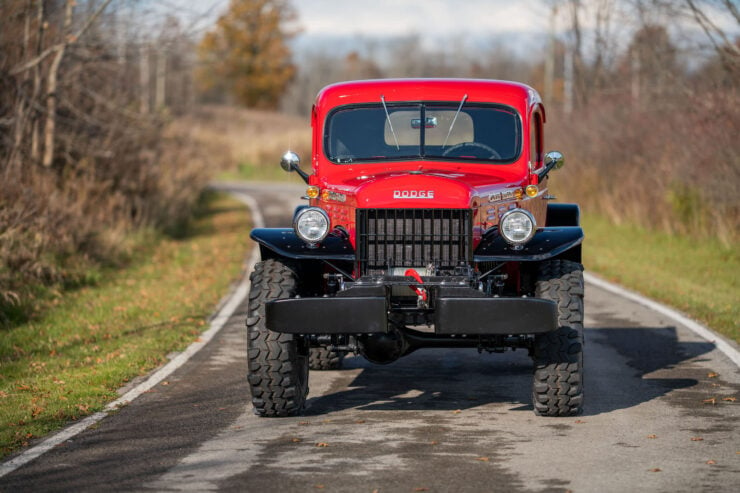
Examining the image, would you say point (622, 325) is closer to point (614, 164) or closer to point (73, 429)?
point (73, 429)

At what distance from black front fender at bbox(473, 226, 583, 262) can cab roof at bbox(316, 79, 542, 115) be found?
1511 millimetres

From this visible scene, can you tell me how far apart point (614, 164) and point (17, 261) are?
1462 cm

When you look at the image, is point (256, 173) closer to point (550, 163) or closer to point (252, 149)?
point (252, 149)

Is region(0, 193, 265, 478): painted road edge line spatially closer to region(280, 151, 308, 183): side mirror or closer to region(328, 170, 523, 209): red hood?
region(280, 151, 308, 183): side mirror

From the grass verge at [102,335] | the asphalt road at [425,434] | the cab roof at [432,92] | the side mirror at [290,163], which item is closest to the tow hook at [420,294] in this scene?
the asphalt road at [425,434]

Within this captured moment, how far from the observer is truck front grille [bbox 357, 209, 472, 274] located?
26.9 feet

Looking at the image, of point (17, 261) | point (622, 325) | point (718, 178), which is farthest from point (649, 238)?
point (17, 261)

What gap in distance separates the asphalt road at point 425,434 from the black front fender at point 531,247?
1.12m

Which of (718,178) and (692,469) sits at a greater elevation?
(718,178)

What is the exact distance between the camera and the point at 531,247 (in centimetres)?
820

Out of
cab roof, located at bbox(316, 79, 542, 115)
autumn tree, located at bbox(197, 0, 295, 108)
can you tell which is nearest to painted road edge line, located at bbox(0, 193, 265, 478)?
cab roof, located at bbox(316, 79, 542, 115)

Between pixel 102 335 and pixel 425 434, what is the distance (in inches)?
221

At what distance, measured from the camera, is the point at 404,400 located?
893cm

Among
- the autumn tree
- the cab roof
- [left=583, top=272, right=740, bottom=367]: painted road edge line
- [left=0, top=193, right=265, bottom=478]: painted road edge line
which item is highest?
the autumn tree
